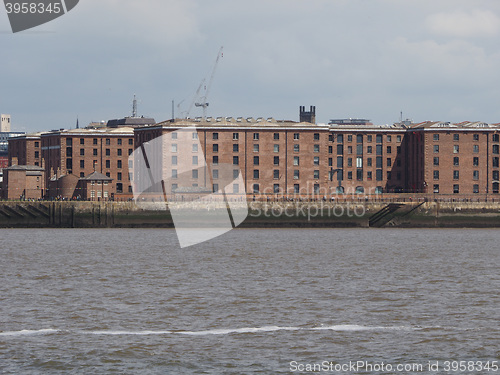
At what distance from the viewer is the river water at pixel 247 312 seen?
28.4 m

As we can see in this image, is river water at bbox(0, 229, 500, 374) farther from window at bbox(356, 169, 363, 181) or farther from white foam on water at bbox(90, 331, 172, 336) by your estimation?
window at bbox(356, 169, 363, 181)

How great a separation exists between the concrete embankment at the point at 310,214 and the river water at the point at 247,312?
138 feet

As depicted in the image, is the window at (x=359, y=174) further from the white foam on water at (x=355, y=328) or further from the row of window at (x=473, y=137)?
the white foam on water at (x=355, y=328)

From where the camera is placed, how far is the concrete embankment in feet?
376

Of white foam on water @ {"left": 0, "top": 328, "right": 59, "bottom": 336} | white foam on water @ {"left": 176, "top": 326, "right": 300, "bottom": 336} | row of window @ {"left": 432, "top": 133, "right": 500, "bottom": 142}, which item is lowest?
white foam on water @ {"left": 176, "top": 326, "right": 300, "bottom": 336}

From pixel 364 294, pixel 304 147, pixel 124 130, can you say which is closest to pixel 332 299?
pixel 364 294

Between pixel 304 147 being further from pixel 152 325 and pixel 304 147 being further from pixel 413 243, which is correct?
pixel 152 325

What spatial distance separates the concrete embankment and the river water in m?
41.9

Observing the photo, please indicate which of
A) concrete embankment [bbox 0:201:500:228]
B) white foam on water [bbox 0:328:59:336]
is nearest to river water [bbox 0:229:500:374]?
white foam on water [bbox 0:328:59:336]

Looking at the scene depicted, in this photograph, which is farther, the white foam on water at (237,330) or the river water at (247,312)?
the white foam on water at (237,330)

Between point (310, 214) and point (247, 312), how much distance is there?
8133 centimetres

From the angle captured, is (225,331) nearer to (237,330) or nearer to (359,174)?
(237,330)

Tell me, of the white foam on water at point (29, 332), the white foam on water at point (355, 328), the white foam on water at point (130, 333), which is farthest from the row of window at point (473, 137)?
the white foam on water at point (29, 332)

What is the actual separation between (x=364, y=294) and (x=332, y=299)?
2.54 m
